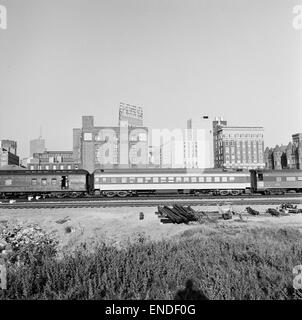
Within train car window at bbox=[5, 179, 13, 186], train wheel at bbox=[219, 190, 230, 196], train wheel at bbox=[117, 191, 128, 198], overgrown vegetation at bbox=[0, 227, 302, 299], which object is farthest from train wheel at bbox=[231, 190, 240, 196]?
train car window at bbox=[5, 179, 13, 186]

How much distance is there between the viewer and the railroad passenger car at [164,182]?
2492 centimetres

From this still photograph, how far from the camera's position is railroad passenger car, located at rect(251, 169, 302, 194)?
25.1 metres

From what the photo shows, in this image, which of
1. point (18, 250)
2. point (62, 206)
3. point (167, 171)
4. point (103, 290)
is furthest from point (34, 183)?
point (103, 290)

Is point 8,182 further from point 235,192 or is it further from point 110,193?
point 235,192

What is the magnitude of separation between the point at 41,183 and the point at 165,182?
39.3 ft

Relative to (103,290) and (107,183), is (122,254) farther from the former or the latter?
(107,183)

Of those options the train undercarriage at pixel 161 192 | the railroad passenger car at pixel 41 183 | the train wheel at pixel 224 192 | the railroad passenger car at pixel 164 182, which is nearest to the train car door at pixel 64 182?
the railroad passenger car at pixel 41 183

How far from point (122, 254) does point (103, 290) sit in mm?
1456

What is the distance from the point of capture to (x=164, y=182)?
83.3ft

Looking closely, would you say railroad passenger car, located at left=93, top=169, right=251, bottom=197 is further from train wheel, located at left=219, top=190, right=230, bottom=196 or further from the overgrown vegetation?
the overgrown vegetation

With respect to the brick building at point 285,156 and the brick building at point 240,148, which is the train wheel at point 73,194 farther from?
the brick building at point 285,156

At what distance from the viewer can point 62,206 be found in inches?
616

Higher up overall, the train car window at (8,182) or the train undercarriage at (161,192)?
the train car window at (8,182)

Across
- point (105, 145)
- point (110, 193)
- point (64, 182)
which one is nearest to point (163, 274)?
point (110, 193)
